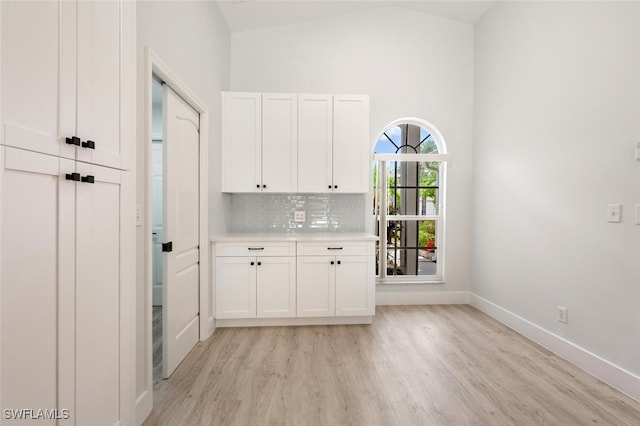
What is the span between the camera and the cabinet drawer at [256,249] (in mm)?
3139

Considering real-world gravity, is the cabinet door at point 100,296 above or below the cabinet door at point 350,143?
below

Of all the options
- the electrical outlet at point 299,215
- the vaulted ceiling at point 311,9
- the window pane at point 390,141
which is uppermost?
the vaulted ceiling at point 311,9

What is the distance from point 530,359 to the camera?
101 inches

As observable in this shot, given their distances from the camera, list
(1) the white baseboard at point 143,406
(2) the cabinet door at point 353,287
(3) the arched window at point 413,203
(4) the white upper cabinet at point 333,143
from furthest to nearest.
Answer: (3) the arched window at point 413,203
(4) the white upper cabinet at point 333,143
(2) the cabinet door at point 353,287
(1) the white baseboard at point 143,406

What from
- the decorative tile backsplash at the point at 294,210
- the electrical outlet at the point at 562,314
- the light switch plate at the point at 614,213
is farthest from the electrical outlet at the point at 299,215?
the light switch plate at the point at 614,213

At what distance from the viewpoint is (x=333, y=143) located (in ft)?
11.5

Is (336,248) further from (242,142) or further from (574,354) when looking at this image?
(574,354)

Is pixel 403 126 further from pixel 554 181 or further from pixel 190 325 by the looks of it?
pixel 190 325

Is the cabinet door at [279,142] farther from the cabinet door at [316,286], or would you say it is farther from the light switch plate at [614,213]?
the light switch plate at [614,213]

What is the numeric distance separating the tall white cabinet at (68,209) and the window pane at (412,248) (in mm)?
3234

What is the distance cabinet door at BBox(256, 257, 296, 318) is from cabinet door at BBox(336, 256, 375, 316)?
1.56 ft

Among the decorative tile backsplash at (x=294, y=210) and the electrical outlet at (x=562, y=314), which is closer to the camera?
the electrical outlet at (x=562, y=314)

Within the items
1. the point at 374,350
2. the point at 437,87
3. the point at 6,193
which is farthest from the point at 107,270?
the point at 437,87

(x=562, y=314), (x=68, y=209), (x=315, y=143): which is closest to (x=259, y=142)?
(x=315, y=143)
